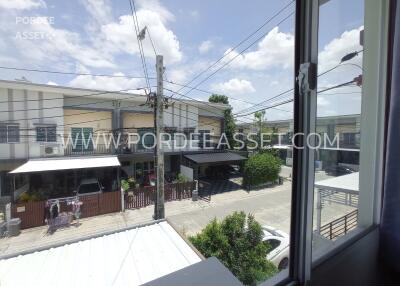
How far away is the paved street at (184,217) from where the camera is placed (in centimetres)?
473

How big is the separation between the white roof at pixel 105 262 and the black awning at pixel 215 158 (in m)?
6.23

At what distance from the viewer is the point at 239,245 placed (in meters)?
3.01

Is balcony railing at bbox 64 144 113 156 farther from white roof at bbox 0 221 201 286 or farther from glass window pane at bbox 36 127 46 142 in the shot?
white roof at bbox 0 221 201 286

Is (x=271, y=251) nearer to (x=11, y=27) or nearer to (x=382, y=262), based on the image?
(x=382, y=262)

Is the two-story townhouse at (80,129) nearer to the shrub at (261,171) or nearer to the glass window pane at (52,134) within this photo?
the glass window pane at (52,134)

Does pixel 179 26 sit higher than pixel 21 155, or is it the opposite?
pixel 179 26

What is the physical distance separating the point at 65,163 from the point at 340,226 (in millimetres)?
7429

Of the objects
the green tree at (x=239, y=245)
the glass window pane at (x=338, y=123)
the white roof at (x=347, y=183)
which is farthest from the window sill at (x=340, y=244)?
the green tree at (x=239, y=245)

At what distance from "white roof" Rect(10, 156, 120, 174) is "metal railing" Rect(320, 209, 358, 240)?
268 inches

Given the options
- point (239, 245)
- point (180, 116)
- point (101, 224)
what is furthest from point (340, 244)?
point (180, 116)

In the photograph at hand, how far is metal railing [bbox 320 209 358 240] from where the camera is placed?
41.6 inches

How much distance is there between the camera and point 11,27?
0.98m

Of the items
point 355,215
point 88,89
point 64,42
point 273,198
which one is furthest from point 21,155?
point 355,215

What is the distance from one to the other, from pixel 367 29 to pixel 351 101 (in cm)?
42
